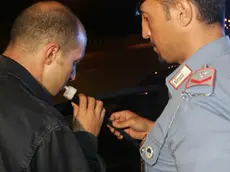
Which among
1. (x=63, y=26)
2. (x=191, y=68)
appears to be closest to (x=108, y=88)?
(x=63, y=26)

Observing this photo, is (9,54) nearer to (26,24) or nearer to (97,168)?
(26,24)

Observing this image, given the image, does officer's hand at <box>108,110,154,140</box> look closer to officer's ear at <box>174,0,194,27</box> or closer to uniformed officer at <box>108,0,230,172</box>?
uniformed officer at <box>108,0,230,172</box>

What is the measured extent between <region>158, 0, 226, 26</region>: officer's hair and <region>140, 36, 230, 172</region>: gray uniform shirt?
0.18ft

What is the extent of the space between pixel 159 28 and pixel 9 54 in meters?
0.49

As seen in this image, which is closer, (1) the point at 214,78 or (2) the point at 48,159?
(1) the point at 214,78

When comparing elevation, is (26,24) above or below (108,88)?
above

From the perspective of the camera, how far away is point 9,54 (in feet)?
4.04

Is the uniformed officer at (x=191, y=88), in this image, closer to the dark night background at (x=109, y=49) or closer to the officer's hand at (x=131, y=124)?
the officer's hand at (x=131, y=124)

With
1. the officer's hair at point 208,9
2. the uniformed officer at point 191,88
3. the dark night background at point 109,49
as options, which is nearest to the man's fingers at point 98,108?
the uniformed officer at point 191,88

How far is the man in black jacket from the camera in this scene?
986 mm

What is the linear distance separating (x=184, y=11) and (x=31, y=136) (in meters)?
0.49

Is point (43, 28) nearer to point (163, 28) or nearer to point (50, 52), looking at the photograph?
point (50, 52)

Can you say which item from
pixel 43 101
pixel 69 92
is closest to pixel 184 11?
pixel 43 101

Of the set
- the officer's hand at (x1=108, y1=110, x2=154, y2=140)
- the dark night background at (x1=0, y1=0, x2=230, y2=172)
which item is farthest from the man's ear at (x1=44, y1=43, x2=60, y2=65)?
the dark night background at (x1=0, y1=0, x2=230, y2=172)
